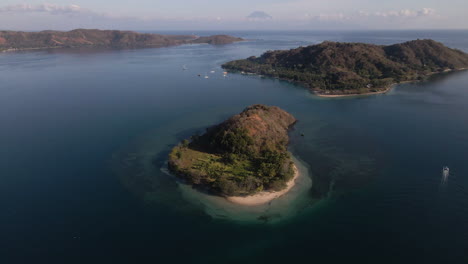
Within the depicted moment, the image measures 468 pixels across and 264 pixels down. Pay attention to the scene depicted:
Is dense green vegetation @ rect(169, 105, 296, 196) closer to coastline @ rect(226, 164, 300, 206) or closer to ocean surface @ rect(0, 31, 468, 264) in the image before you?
coastline @ rect(226, 164, 300, 206)

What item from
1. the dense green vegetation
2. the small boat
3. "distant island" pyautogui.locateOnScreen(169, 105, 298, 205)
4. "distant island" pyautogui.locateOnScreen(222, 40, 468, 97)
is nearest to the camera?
"distant island" pyautogui.locateOnScreen(169, 105, 298, 205)

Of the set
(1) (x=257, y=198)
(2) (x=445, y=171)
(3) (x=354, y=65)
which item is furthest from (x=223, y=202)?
(3) (x=354, y=65)

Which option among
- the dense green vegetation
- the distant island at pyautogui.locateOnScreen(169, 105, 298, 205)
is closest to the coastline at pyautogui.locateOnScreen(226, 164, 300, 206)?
the distant island at pyautogui.locateOnScreen(169, 105, 298, 205)

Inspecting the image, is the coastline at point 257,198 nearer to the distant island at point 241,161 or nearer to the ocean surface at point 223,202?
the distant island at point 241,161

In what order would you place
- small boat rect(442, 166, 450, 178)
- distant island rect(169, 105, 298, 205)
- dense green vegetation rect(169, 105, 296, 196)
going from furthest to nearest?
small boat rect(442, 166, 450, 178) → dense green vegetation rect(169, 105, 296, 196) → distant island rect(169, 105, 298, 205)

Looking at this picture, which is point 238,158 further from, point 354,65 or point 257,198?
point 354,65

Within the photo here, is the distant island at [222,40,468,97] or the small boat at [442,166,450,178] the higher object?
the distant island at [222,40,468,97]

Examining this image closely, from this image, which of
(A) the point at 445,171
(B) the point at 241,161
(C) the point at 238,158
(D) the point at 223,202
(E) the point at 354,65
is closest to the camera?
(D) the point at 223,202
